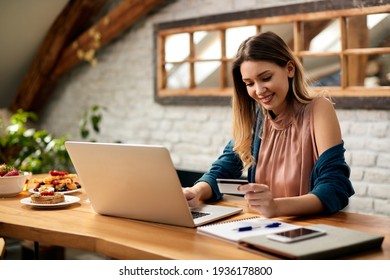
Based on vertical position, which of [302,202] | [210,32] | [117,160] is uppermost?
[210,32]

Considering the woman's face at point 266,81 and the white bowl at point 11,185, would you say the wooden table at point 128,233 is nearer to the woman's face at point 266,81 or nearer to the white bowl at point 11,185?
the white bowl at point 11,185

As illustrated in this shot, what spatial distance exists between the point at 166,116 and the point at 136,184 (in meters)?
3.16

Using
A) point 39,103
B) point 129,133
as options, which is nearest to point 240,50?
point 129,133

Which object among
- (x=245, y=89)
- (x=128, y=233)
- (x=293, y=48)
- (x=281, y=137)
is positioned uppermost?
(x=293, y=48)

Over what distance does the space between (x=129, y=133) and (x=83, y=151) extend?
11.2 ft

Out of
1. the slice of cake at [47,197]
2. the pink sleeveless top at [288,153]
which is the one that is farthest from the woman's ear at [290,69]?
the slice of cake at [47,197]

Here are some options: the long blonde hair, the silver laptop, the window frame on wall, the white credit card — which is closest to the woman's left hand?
the white credit card

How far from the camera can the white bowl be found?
2262mm

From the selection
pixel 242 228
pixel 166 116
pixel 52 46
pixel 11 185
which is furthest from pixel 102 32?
pixel 242 228

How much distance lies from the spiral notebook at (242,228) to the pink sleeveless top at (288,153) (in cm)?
46

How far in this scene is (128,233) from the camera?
1634mm

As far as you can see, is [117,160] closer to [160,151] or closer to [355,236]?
[160,151]

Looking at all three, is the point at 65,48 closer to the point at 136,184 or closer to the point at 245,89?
the point at 245,89
